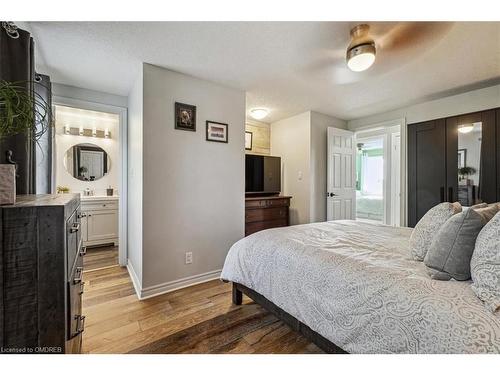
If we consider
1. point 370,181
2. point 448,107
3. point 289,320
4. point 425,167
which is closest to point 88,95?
point 289,320

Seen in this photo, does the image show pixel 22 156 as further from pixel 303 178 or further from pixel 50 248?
pixel 303 178

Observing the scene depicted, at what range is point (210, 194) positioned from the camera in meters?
2.64

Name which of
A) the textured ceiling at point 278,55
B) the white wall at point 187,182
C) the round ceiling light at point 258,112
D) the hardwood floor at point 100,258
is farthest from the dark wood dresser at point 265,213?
the hardwood floor at point 100,258

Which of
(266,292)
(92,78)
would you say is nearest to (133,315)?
(266,292)

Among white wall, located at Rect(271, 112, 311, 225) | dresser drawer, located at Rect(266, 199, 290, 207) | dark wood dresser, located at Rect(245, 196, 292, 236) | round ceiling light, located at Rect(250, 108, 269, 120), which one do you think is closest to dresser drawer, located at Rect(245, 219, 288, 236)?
dark wood dresser, located at Rect(245, 196, 292, 236)

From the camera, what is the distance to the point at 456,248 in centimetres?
104

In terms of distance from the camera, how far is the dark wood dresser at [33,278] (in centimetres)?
75

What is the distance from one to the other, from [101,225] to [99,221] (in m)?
0.08

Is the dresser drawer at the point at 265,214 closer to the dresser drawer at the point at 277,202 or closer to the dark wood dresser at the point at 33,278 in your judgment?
the dresser drawer at the point at 277,202

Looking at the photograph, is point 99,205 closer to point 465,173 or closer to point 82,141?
point 82,141

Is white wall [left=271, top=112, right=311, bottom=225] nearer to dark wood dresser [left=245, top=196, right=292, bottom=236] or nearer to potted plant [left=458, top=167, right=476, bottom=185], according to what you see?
dark wood dresser [left=245, top=196, right=292, bottom=236]

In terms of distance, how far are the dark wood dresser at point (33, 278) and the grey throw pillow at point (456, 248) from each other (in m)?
1.57

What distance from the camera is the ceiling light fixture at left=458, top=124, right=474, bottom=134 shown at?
108 inches

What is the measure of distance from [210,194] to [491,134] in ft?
10.8
